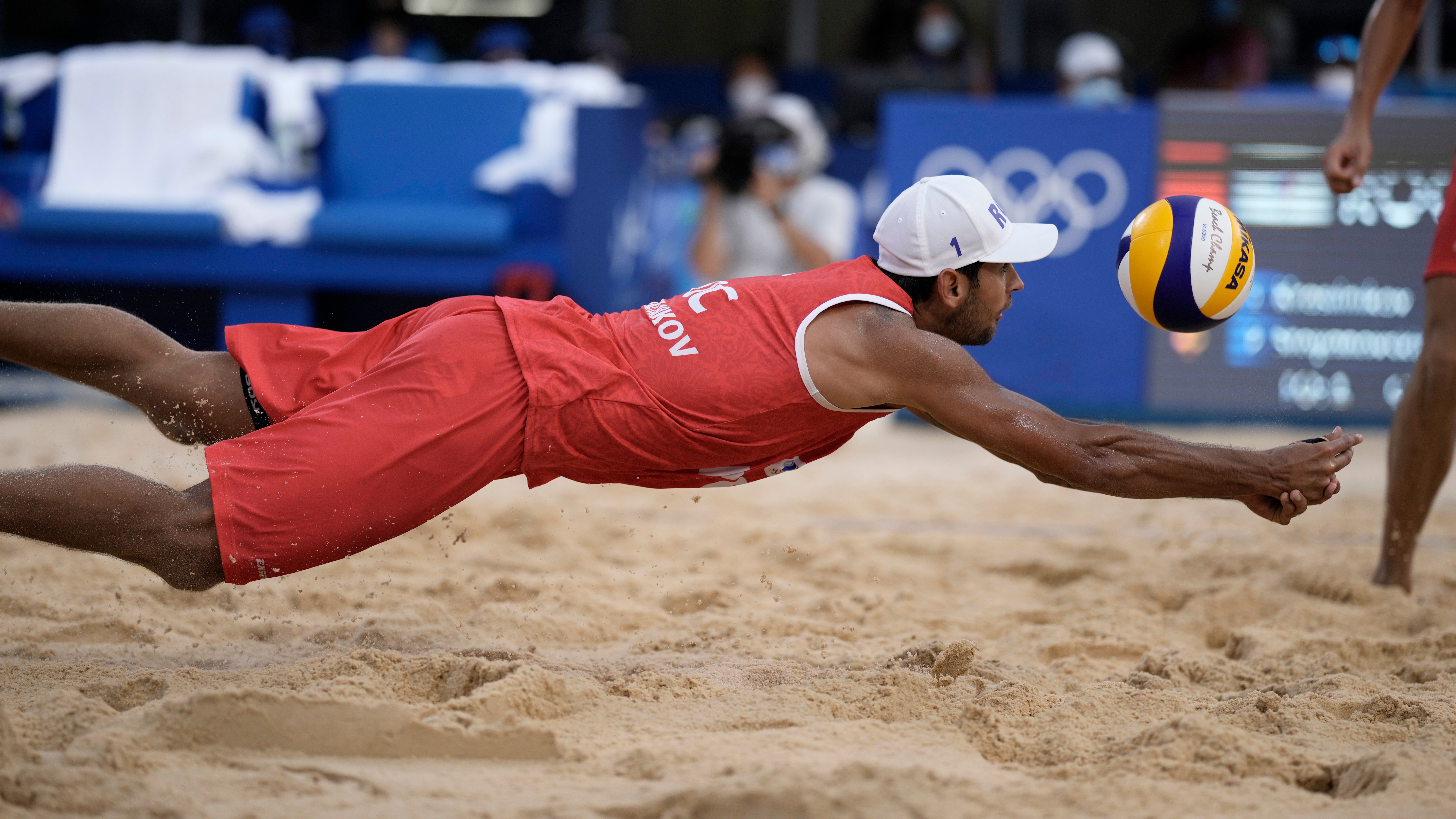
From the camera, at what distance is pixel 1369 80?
3.87m

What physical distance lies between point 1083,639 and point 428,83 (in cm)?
624

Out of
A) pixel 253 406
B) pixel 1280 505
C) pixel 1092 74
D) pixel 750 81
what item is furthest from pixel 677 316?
pixel 750 81

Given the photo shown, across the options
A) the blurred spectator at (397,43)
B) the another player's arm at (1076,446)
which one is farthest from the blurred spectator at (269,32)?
the another player's arm at (1076,446)

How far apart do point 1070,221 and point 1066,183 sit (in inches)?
8.4

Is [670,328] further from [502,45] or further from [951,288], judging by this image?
[502,45]

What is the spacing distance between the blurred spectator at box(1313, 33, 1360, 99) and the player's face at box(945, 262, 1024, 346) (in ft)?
17.8

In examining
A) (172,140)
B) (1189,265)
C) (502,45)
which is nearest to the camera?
(1189,265)

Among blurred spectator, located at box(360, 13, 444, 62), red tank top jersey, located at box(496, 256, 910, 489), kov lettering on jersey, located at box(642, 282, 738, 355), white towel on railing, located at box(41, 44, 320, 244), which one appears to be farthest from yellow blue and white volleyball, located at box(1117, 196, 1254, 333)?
blurred spectator, located at box(360, 13, 444, 62)

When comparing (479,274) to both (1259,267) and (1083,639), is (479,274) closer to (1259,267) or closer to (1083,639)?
(1259,267)

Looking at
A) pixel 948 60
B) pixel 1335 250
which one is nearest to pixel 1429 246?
pixel 1335 250

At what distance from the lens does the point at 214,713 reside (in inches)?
93.8

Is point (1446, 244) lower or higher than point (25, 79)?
lower

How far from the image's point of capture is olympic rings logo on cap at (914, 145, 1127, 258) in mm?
7086

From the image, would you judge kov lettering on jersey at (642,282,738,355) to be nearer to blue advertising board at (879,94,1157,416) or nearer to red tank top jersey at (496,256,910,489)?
red tank top jersey at (496,256,910,489)
